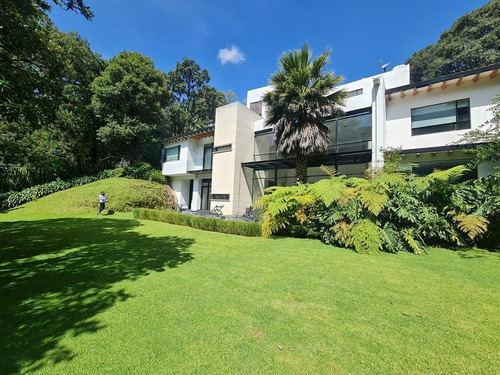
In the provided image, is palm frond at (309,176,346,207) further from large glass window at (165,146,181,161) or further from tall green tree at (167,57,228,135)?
tall green tree at (167,57,228,135)

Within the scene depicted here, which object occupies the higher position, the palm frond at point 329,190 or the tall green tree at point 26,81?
the tall green tree at point 26,81

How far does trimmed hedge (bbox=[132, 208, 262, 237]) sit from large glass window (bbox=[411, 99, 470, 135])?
31.8 feet

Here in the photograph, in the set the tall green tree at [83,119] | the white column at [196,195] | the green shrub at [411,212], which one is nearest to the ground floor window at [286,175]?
the white column at [196,195]

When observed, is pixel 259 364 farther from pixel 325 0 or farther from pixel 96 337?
pixel 325 0

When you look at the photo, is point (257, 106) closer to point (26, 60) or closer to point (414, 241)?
point (26, 60)

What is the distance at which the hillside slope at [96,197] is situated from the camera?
1366 centimetres

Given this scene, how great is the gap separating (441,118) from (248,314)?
41.9 feet

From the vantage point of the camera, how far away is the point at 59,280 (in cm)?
369

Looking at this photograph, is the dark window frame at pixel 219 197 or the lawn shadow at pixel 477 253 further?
the dark window frame at pixel 219 197

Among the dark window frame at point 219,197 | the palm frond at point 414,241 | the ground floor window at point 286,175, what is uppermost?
the ground floor window at point 286,175

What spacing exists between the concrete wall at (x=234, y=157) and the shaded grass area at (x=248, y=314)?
32.9 ft

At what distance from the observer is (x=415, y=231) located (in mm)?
5895

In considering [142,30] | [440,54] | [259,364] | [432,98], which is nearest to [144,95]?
[142,30]

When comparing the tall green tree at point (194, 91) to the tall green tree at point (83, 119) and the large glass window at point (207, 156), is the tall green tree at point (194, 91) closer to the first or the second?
the tall green tree at point (83, 119)
